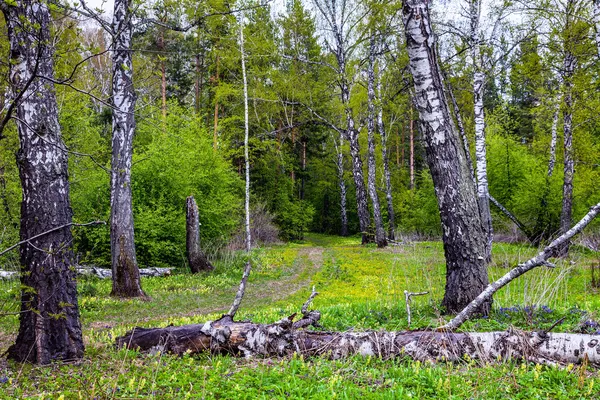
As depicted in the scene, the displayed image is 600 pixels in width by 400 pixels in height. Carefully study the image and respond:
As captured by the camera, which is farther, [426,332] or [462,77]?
[462,77]

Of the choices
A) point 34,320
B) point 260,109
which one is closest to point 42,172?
point 34,320

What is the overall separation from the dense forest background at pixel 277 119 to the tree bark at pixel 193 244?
1098mm

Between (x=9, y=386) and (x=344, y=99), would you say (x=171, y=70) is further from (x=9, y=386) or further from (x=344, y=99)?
(x=9, y=386)

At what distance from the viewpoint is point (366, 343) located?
4.20m

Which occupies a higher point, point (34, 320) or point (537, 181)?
point (537, 181)

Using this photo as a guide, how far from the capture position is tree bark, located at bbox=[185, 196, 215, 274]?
48.7 ft

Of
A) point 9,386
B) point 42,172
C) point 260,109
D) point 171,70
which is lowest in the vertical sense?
point 9,386

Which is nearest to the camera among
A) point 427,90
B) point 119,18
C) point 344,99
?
point 427,90

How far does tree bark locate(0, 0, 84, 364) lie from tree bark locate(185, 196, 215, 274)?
10.5 meters

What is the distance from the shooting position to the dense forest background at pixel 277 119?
12.5 meters

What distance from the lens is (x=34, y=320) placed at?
13.9 feet

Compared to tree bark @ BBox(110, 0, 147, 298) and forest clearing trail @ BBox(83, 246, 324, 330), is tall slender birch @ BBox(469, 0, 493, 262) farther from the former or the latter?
tree bark @ BBox(110, 0, 147, 298)

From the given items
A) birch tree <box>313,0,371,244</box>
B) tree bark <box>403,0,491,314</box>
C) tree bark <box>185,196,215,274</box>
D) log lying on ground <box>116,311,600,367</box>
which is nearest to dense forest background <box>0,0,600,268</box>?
birch tree <box>313,0,371,244</box>

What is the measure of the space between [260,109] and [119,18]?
1780cm
